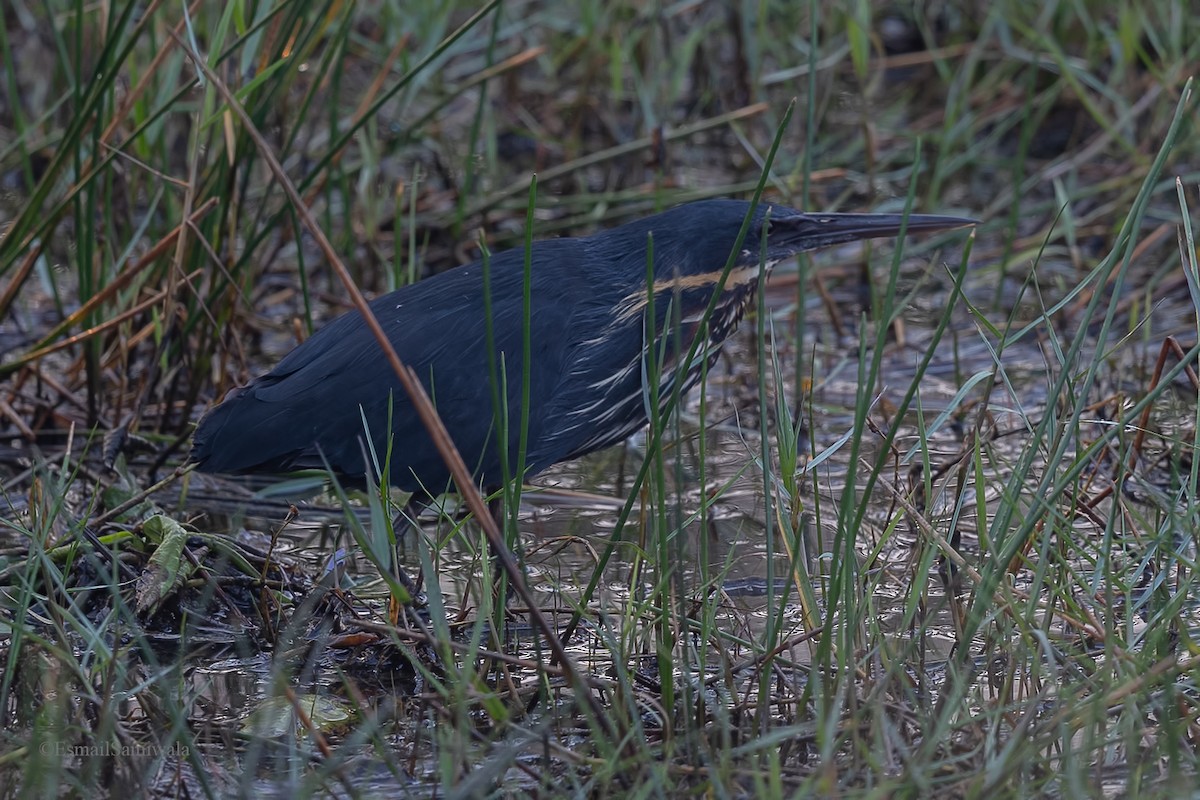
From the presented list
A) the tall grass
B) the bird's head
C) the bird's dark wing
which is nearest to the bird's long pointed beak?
the bird's head

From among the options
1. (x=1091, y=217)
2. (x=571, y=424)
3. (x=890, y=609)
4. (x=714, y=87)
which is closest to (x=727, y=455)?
(x=571, y=424)

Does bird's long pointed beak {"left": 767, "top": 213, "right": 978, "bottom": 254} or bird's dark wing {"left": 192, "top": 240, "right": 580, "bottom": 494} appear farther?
bird's long pointed beak {"left": 767, "top": 213, "right": 978, "bottom": 254}

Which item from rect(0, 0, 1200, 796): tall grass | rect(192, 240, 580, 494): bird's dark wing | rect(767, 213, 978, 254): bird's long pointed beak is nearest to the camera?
rect(0, 0, 1200, 796): tall grass

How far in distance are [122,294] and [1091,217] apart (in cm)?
328

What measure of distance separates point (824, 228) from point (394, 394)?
3.64 feet

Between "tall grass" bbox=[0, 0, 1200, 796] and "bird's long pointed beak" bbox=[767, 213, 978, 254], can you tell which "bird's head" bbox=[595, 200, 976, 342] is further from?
"tall grass" bbox=[0, 0, 1200, 796]

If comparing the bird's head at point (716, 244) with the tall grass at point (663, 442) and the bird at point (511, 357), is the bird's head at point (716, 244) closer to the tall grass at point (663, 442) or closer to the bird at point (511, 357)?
the bird at point (511, 357)

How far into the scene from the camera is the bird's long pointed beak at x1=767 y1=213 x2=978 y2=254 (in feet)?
11.9

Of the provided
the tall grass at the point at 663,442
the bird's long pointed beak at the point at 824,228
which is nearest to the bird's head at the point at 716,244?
the bird's long pointed beak at the point at 824,228

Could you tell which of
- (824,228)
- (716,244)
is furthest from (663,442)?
(824,228)

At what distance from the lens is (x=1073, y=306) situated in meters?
5.12

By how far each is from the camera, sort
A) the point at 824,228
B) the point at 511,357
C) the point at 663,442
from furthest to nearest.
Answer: the point at 663,442 < the point at 824,228 < the point at 511,357

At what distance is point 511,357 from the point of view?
138 inches

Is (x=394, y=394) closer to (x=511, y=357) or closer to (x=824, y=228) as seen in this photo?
(x=511, y=357)
